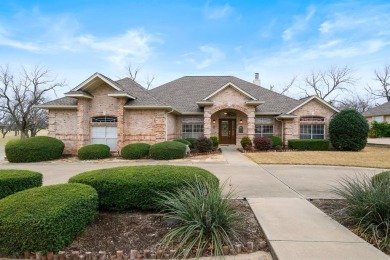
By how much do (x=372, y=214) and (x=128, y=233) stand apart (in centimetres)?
438

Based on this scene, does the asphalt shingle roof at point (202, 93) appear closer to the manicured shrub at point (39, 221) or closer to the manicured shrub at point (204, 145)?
the manicured shrub at point (204, 145)

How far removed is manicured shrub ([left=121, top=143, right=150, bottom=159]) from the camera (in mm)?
15781

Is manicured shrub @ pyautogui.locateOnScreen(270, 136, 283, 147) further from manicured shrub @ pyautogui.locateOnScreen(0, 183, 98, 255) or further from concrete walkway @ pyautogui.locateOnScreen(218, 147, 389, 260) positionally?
manicured shrub @ pyautogui.locateOnScreen(0, 183, 98, 255)

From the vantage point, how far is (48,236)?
3588 mm

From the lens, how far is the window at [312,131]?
2133 cm

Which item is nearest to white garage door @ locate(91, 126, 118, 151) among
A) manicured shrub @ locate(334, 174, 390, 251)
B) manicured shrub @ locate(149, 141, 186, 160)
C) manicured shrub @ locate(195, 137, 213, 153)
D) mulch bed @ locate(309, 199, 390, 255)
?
manicured shrub @ locate(149, 141, 186, 160)

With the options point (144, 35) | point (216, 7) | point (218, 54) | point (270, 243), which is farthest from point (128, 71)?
point (270, 243)

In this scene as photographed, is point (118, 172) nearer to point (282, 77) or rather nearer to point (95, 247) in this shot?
point (95, 247)

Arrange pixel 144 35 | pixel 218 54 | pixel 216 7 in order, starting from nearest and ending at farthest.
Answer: pixel 216 7 → pixel 144 35 → pixel 218 54

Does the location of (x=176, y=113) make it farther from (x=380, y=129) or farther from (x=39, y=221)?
(x=380, y=129)

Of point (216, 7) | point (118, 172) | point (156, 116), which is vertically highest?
point (216, 7)

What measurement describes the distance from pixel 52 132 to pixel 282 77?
41.1 metres

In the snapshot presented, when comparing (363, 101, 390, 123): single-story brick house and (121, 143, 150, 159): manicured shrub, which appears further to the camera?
(363, 101, 390, 123): single-story brick house

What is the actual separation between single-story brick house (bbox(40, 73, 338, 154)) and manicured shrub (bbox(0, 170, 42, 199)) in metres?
11.3
